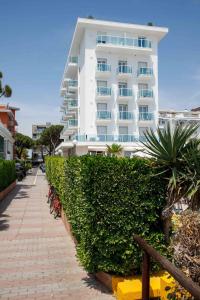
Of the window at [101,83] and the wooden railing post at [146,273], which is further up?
the window at [101,83]

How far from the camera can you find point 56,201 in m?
14.2

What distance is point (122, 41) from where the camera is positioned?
48.0 meters

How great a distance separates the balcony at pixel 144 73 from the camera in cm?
4875

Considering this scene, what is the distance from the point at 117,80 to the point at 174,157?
43828 mm

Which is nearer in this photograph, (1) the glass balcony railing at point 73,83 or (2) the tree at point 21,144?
(1) the glass balcony railing at point 73,83

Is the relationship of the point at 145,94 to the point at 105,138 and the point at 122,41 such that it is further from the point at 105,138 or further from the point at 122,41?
the point at 105,138

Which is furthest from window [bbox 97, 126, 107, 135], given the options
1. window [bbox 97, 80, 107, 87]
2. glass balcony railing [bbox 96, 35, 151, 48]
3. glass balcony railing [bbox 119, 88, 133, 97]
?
glass balcony railing [bbox 96, 35, 151, 48]

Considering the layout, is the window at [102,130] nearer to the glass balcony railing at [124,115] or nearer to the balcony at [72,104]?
the glass balcony railing at [124,115]

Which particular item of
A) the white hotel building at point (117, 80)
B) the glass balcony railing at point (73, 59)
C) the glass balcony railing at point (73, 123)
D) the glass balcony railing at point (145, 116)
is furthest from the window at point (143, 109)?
the glass balcony railing at point (73, 59)

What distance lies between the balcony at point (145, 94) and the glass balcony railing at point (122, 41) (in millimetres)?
6669

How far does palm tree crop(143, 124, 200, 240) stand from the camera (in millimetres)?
6133

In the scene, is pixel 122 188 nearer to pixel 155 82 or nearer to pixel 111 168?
pixel 111 168

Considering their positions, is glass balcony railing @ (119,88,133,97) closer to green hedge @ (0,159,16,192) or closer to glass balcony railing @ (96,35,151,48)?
glass balcony railing @ (96,35,151,48)

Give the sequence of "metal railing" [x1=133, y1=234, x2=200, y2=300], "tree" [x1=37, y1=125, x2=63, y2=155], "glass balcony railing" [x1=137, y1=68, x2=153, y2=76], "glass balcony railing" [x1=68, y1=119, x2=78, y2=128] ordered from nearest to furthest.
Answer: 1. "metal railing" [x1=133, y1=234, x2=200, y2=300]
2. "glass balcony railing" [x1=137, y1=68, x2=153, y2=76]
3. "glass balcony railing" [x1=68, y1=119, x2=78, y2=128]
4. "tree" [x1=37, y1=125, x2=63, y2=155]
